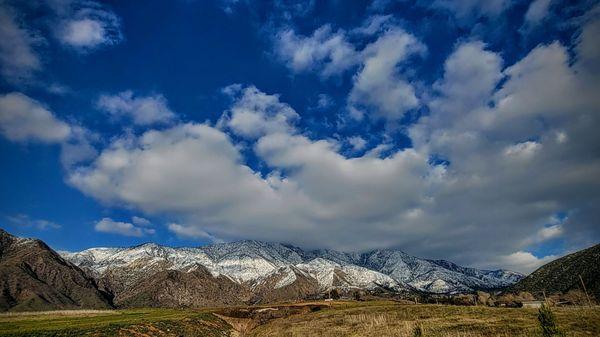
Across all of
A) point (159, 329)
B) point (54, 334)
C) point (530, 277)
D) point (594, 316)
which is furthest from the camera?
point (530, 277)

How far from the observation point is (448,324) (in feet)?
160

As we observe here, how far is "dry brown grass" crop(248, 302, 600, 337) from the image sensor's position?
133 feet

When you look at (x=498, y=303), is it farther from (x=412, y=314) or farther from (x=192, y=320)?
(x=192, y=320)

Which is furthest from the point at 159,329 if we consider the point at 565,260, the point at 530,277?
the point at 530,277

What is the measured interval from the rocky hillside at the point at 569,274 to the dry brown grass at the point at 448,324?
6881cm

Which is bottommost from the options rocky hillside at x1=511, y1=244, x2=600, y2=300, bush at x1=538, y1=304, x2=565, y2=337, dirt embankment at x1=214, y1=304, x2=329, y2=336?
bush at x1=538, y1=304, x2=565, y2=337

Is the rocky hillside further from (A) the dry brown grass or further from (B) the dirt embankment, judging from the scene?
(B) the dirt embankment

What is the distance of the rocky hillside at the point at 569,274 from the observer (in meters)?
115

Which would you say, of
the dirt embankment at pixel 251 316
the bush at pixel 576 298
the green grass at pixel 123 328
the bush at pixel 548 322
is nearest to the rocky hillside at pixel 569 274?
the bush at pixel 576 298

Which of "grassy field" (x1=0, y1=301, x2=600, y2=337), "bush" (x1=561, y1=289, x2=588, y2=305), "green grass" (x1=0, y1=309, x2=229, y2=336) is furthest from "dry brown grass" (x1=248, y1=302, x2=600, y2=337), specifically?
"bush" (x1=561, y1=289, x2=588, y2=305)

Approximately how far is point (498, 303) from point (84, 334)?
111 meters

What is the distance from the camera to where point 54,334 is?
47.6 meters

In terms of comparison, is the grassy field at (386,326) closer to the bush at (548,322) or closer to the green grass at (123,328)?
the green grass at (123,328)

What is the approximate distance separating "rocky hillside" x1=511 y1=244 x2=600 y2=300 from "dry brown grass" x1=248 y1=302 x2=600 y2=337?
68805 mm
